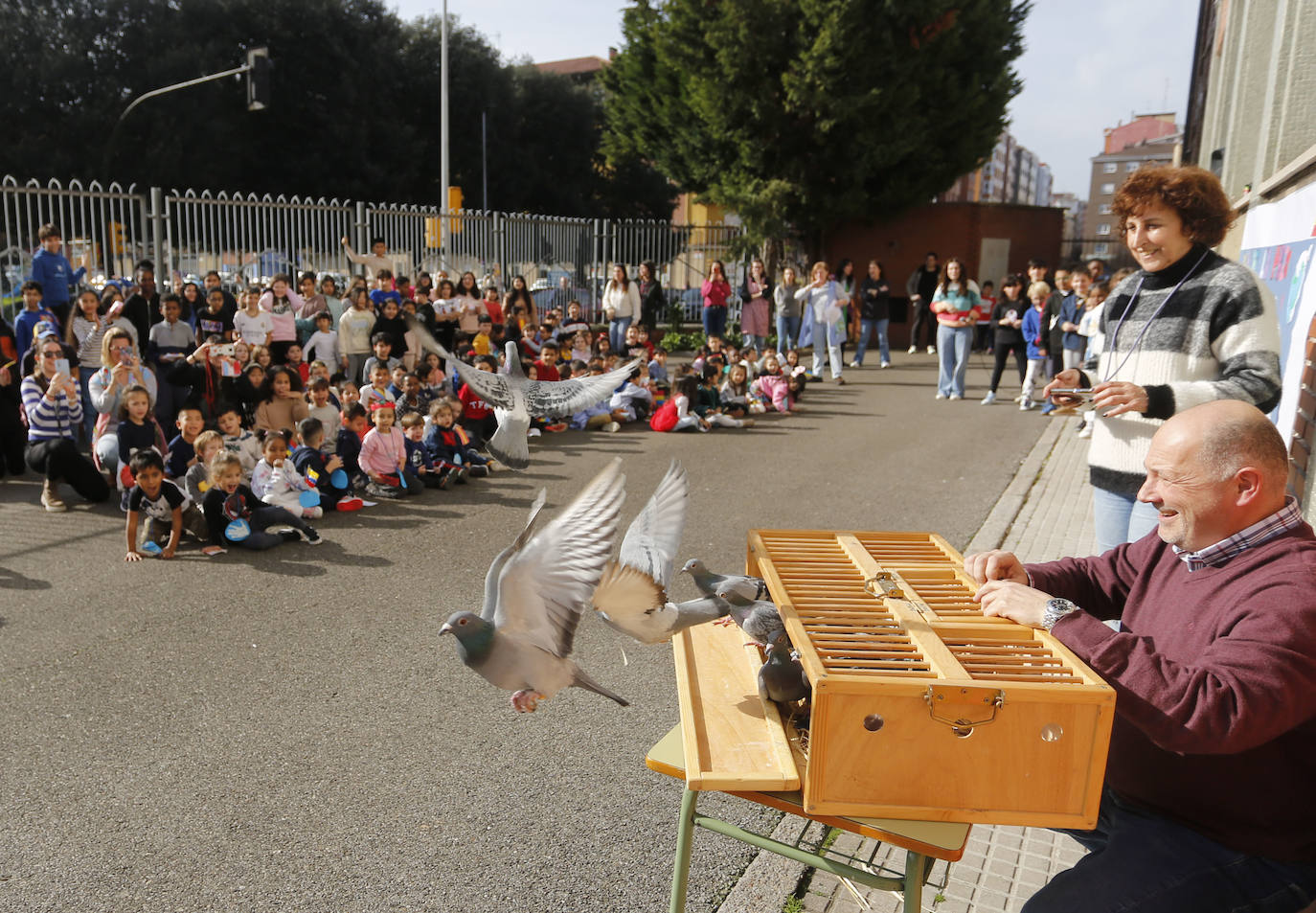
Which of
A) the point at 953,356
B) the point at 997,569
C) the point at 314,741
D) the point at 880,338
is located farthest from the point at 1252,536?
the point at 880,338

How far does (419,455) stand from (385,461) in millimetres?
373

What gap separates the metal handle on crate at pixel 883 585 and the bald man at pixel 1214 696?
37cm

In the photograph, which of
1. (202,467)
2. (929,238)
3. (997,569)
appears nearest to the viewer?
(997,569)

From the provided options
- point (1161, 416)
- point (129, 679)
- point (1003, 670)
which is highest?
point (1161, 416)

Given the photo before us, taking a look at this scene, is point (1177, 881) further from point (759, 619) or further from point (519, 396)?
point (519, 396)

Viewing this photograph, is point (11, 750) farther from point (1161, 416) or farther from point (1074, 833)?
point (1161, 416)

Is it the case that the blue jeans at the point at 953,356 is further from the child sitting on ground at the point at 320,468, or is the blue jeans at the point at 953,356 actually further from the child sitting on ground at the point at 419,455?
the child sitting on ground at the point at 320,468

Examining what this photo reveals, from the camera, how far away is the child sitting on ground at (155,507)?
20.7 feet

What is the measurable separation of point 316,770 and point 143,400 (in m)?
5.04

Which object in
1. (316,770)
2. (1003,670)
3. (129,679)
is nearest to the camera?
(1003,670)

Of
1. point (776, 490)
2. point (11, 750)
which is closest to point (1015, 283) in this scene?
point (776, 490)

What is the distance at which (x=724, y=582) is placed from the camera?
2588mm

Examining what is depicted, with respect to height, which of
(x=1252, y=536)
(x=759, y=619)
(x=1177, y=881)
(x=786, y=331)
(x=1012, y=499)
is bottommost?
(x=1012, y=499)

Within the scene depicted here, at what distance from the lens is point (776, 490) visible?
8453 millimetres
